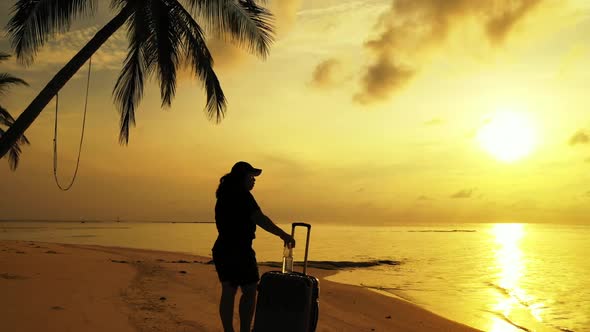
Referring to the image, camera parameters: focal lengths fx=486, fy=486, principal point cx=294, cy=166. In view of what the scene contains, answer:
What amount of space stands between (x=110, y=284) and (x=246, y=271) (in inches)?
218

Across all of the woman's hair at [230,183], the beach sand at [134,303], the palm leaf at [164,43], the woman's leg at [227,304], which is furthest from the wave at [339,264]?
the woman's hair at [230,183]

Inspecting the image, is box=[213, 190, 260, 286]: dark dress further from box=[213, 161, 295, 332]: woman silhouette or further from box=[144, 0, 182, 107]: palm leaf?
box=[144, 0, 182, 107]: palm leaf

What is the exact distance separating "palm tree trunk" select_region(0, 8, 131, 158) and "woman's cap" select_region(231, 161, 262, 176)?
425cm

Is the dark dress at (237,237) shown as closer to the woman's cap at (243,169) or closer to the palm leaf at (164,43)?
the woman's cap at (243,169)

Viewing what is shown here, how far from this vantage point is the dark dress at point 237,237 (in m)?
4.42

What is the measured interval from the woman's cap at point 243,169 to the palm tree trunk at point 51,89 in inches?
167

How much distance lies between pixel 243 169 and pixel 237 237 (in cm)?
63

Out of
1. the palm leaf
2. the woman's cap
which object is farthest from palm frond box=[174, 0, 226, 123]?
the woman's cap

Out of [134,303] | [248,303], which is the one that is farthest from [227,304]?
[134,303]

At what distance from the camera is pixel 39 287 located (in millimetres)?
7793

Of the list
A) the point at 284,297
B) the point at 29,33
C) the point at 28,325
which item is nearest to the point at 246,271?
the point at 284,297

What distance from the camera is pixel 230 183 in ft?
14.8

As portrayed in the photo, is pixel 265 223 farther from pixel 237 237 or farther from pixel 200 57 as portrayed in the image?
pixel 200 57

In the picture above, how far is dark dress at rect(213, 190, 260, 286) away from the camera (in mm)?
4422
